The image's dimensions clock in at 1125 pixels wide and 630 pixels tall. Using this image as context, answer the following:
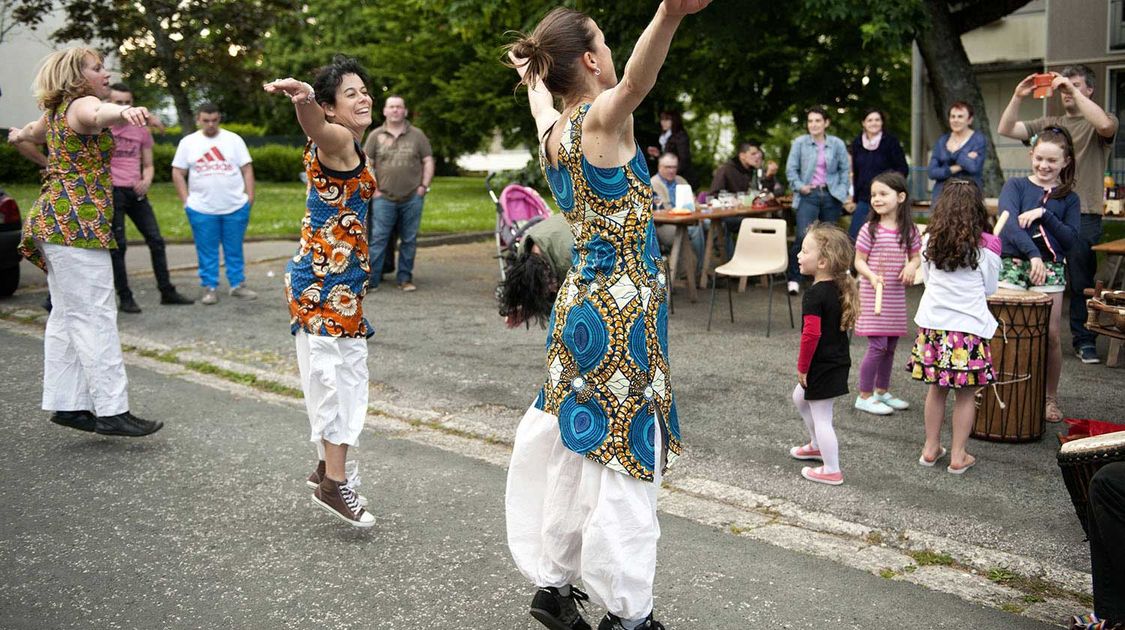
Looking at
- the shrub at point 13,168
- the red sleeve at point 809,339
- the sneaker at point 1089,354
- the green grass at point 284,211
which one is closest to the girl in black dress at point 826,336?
the red sleeve at point 809,339

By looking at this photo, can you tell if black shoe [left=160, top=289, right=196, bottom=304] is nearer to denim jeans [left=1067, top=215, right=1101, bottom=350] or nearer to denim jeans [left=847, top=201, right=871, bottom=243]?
denim jeans [left=847, top=201, right=871, bottom=243]

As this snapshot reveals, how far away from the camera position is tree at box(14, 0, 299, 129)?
3120 centimetres

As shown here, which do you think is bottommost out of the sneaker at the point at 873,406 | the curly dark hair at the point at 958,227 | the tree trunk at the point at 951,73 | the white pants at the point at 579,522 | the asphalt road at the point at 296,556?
the asphalt road at the point at 296,556

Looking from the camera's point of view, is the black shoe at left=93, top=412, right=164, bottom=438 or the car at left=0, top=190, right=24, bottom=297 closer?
the black shoe at left=93, top=412, right=164, bottom=438

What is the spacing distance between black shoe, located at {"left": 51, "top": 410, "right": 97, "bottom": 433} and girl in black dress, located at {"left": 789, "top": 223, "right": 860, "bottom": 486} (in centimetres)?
389

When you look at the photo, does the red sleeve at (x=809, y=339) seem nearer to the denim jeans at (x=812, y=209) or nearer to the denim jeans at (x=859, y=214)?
the denim jeans at (x=812, y=209)

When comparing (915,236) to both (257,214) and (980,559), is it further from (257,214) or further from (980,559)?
(257,214)

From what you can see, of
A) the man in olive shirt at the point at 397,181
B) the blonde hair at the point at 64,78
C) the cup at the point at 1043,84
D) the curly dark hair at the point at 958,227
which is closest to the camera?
the curly dark hair at the point at 958,227

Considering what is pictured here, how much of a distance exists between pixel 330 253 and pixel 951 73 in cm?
1210

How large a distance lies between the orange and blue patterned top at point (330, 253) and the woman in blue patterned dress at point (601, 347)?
1487mm

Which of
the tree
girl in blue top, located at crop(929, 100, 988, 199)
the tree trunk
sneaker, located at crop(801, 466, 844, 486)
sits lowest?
sneaker, located at crop(801, 466, 844, 486)

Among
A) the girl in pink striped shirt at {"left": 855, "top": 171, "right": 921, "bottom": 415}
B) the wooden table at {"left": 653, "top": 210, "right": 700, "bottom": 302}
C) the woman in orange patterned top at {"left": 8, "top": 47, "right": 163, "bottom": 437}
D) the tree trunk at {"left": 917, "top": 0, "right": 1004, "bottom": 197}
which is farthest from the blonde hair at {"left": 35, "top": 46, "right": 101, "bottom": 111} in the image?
the tree trunk at {"left": 917, "top": 0, "right": 1004, "bottom": 197}

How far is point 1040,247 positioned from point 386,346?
16.3 ft

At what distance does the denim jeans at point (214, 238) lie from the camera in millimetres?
10969
